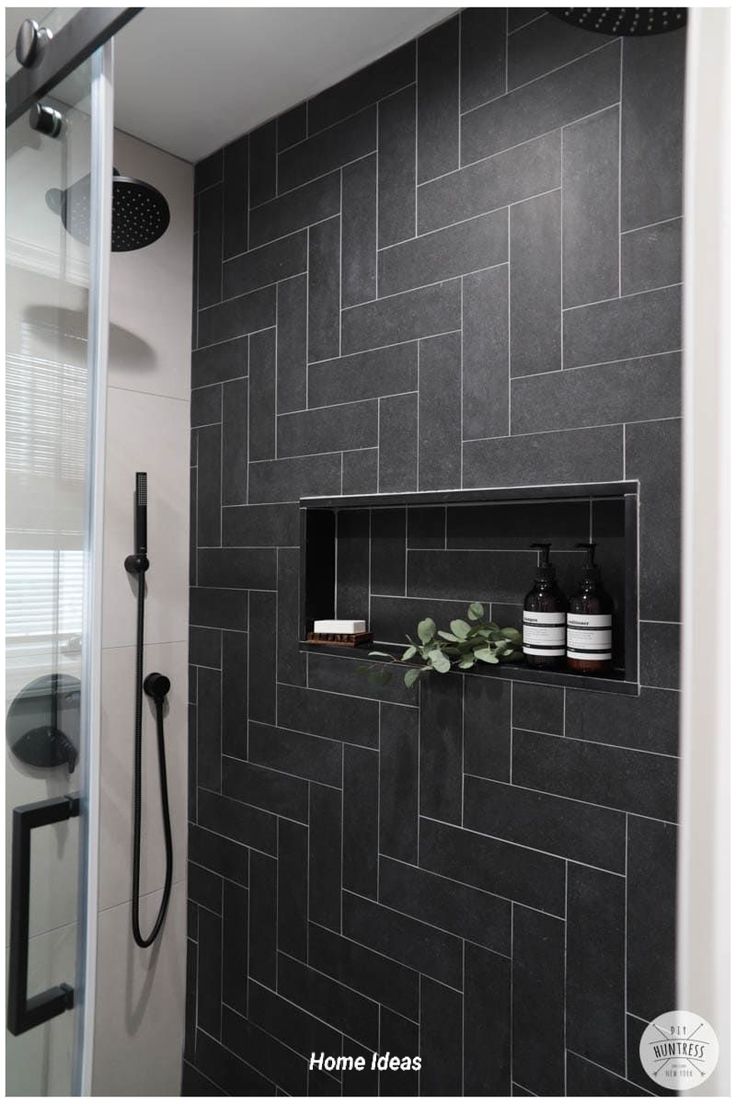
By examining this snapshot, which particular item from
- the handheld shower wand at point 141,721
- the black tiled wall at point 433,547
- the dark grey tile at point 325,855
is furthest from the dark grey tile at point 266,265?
the dark grey tile at point 325,855

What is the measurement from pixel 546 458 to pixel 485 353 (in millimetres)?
243

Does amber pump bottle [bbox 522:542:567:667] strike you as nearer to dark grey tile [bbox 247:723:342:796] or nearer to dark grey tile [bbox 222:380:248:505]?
dark grey tile [bbox 247:723:342:796]

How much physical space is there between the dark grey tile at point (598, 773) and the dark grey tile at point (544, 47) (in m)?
1.14

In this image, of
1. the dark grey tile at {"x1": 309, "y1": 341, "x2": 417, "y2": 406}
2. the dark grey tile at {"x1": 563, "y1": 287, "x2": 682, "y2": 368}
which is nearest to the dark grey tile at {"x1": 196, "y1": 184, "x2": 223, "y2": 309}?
the dark grey tile at {"x1": 309, "y1": 341, "x2": 417, "y2": 406}

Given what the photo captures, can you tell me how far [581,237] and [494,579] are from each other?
62 centimetres

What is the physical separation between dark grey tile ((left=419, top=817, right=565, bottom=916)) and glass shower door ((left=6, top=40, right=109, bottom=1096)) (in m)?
0.77

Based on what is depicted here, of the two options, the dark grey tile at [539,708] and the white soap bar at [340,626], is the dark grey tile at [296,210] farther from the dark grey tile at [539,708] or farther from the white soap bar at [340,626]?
the dark grey tile at [539,708]

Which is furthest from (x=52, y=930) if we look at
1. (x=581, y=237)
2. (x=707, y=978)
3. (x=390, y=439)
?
(x=581, y=237)

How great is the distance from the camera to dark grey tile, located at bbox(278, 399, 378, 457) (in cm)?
142

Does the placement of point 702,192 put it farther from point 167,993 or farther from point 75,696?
point 167,993

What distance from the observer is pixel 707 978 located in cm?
19

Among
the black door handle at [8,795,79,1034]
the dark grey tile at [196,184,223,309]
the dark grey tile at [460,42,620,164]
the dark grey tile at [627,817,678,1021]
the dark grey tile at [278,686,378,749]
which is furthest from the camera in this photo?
the dark grey tile at [196,184,223,309]

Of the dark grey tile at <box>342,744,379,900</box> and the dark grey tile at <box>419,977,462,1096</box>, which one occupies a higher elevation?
the dark grey tile at <box>342,744,379,900</box>

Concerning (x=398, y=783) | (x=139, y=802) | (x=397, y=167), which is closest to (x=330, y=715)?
(x=398, y=783)
